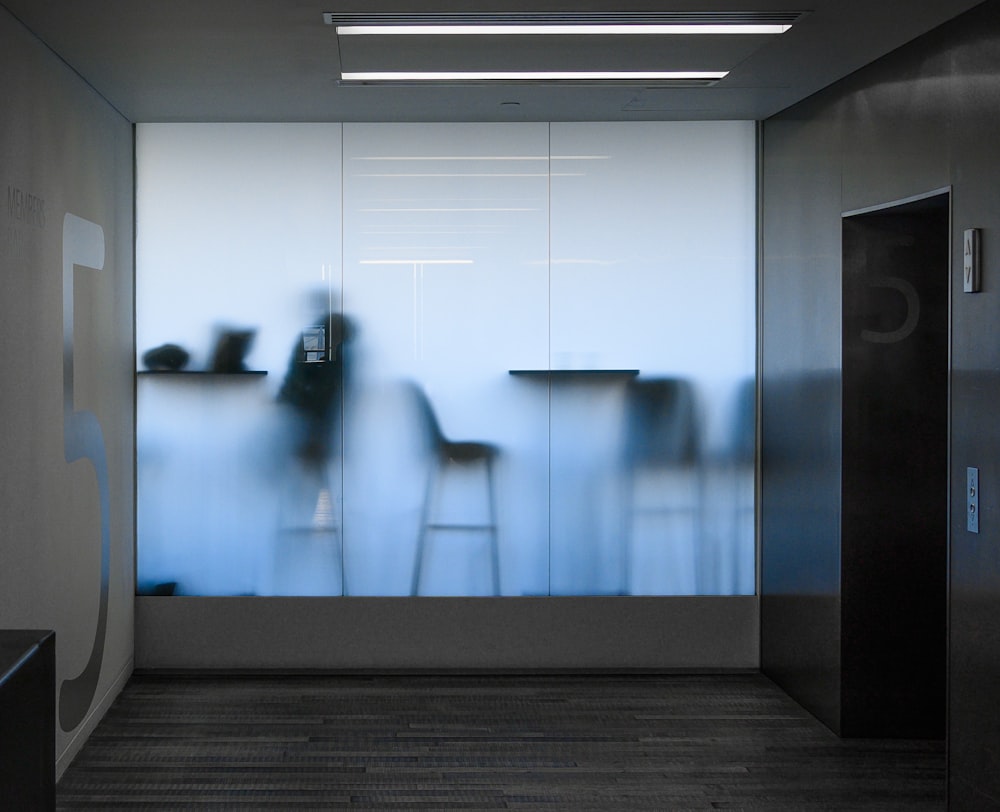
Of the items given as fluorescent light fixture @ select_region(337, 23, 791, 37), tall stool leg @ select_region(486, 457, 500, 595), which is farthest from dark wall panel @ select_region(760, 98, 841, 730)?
tall stool leg @ select_region(486, 457, 500, 595)

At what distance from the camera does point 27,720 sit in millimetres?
1889

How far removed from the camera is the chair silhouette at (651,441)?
5.52 meters

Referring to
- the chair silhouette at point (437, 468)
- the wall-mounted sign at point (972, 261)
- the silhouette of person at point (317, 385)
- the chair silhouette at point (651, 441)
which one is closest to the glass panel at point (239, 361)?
the silhouette of person at point (317, 385)

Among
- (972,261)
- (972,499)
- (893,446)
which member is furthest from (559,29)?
(893,446)

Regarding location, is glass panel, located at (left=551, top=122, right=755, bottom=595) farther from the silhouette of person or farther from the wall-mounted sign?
the wall-mounted sign

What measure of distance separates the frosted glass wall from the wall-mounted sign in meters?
2.01

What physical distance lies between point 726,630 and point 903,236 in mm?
2213

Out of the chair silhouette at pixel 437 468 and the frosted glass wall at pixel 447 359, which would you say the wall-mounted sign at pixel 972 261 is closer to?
the frosted glass wall at pixel 447 359

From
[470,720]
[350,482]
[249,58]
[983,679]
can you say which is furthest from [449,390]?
[983,679]

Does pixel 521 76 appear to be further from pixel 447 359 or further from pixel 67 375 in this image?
pixel 67 375

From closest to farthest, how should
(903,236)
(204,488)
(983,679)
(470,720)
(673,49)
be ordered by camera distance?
1. (983,679)
2. (673,49)
3. (903,236)
4. (470,720)
5. (204,488)

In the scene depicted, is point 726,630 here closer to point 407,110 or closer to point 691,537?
point 691,537

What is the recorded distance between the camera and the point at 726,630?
5523 millimetres

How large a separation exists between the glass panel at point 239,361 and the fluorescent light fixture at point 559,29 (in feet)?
5.83
